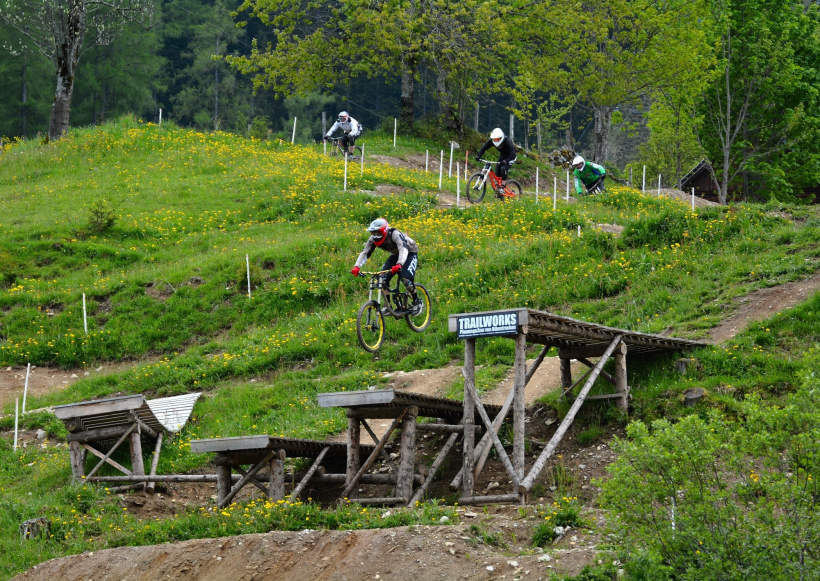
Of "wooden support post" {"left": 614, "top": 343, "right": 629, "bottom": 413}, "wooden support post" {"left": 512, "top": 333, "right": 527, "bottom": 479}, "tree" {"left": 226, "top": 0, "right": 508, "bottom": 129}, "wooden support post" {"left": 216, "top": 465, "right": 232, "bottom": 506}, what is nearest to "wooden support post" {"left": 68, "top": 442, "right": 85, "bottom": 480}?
"wooden support post" {"left": 216, "top": 465, "right": 232, "bottom": 506}

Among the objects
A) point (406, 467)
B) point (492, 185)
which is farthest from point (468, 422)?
point (492, 185)

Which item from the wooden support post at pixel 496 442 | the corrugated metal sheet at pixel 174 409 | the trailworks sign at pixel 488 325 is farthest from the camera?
the corrugated metal sheet at pixel 174 409

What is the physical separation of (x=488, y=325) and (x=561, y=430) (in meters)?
2.28

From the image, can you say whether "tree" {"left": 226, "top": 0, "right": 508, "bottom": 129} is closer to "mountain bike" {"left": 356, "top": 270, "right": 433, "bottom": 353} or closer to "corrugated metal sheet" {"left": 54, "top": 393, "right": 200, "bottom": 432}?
"mountain bike" {"left": 356, "top": 270, "right": 433, "bottom": 353}

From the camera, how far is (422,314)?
21.4 meters

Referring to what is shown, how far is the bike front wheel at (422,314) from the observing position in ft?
65.6

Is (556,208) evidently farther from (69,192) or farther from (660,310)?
(69,192)

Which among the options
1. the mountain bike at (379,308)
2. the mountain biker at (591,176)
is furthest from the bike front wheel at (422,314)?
the mountain biker at (591,176)

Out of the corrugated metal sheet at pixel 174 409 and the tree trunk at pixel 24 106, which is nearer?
the corrugated metal sheet at pixel 174 409

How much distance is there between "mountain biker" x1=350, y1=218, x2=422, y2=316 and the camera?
17984 millimetres

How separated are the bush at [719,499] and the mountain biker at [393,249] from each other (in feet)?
26.1

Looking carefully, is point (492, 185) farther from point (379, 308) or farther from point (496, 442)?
point (496, 442)

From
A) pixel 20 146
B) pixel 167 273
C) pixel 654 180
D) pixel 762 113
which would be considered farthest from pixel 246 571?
pixel 654 180

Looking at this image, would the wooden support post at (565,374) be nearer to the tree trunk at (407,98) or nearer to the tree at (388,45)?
the tree at (388,45)
